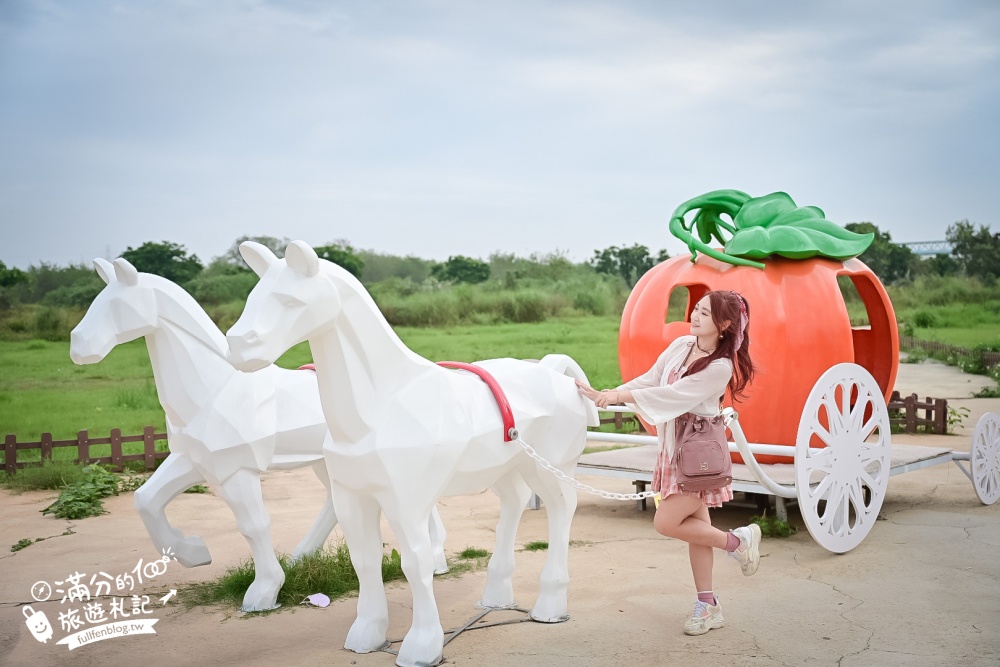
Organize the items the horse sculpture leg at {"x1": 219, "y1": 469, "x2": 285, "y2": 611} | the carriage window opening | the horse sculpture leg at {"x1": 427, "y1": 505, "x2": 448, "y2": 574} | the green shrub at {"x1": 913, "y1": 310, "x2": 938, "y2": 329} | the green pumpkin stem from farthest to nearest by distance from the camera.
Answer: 1. the green shrub at {"x1": 913, "y1": 310, "x2": 938, "y2": 329}
2. the carriage window opening
3. the green pumpkin stem
4. the horse sculpture leg at {"x1": 427, "y1": 505, "x2": 448, "y2": 574}
5. the horse sculpture leg at {"x1": 219, "y1": 469, "x2": 285, "y2": 611}

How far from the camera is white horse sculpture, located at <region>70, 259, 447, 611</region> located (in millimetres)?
5234

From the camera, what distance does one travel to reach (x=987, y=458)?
25.0 feet

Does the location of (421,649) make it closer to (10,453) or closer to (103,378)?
(10,453)

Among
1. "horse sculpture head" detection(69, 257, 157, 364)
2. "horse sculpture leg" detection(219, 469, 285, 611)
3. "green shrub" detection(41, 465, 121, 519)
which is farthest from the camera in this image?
"green shrub" detection(41, 465, 121, 519)

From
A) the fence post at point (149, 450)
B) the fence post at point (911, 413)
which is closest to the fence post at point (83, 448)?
the fence post at point (149, 450)

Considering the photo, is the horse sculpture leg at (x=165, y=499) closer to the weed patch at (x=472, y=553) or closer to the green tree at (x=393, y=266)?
the weed patch at (x=472, y=553)

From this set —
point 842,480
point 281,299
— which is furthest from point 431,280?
point 281,299

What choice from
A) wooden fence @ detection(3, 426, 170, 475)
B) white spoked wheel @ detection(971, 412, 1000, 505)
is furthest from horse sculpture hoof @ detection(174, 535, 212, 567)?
white spoked wheel @ detection(971, 412, 1000, 505)

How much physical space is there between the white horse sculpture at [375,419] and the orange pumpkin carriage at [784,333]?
2.71 m

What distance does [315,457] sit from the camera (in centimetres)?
580

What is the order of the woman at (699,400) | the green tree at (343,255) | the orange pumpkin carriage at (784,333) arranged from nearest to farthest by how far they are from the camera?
the woman at (699,400)
the orange pumpkin carriage at (784,333)
the green tree at (343,255)

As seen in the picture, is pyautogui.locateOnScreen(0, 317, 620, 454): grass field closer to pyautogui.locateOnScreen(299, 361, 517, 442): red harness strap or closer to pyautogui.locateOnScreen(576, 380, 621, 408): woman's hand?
pyautogui.locateOnScreen(299, 361, 517, 442): red harness strap

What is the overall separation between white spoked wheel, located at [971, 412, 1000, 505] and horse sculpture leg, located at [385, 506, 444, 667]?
504 cm

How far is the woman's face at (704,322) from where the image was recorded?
4621 millimetres
